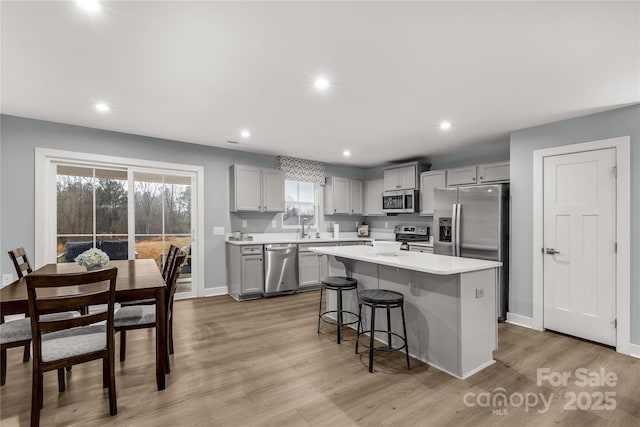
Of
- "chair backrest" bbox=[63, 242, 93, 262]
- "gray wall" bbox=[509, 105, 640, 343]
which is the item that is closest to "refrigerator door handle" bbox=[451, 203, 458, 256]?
"gray wall" bbox=[509, 105, 640, 343]

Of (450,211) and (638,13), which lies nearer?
(638,13)

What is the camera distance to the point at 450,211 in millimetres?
4246

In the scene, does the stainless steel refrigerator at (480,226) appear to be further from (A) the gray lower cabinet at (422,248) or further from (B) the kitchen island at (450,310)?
(B) the kitchen island at (450,310)

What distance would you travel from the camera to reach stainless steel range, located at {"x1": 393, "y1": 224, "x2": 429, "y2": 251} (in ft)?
18.1

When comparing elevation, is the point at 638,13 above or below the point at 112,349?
above

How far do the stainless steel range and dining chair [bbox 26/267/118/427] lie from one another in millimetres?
4441

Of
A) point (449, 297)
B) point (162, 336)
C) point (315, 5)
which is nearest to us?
point (315, 5)

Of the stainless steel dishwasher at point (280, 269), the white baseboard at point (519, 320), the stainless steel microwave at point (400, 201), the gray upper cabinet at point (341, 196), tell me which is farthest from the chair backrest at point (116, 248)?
the white baseboard at point (519, 320)

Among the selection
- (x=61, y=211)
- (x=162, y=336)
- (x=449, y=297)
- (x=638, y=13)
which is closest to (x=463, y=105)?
(x=638, y=13)

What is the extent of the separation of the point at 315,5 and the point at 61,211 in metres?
4.08

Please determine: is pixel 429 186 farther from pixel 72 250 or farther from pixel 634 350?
pixel 72 250

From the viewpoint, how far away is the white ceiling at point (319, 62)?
5.63ft

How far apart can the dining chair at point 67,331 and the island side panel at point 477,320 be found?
97.9 inches

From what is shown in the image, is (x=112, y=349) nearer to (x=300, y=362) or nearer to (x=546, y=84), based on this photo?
(x=300, y=362)
